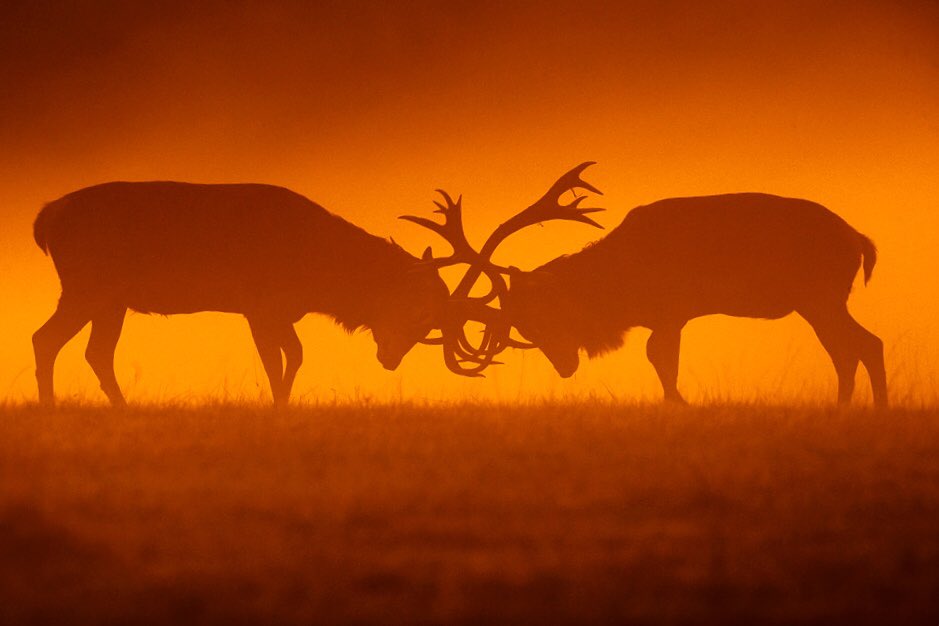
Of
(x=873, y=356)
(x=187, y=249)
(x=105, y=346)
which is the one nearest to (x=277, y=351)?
(x=187, y=249)

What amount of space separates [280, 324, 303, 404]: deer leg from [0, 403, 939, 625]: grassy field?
174 inches

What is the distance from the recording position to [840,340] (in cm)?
1423

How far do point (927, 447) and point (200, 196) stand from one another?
8.82m

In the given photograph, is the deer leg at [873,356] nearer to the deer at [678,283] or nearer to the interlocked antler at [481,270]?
the deer at [678,283]

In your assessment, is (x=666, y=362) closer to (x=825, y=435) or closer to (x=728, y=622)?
(x=825, y=435)

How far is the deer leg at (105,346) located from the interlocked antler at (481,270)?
11.2 feet

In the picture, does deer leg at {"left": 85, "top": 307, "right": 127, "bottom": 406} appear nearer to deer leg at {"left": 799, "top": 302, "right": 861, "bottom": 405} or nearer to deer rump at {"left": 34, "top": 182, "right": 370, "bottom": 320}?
deer rump at {"left": 34, "top": 182, "right": 370, "bottom": 320}

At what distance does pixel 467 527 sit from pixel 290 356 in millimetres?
8184

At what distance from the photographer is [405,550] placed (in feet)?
18.8

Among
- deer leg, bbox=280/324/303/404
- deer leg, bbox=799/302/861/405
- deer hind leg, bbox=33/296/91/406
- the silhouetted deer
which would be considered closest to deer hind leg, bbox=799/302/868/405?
deer leg, bbox=799/302/861/405

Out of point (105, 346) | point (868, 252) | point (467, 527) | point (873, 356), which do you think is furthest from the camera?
point (868, 252)

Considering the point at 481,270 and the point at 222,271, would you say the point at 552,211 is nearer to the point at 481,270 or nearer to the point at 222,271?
the point at 481,270

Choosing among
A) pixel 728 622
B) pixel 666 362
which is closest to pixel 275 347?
pixel 666 362

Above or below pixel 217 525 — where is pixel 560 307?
above
